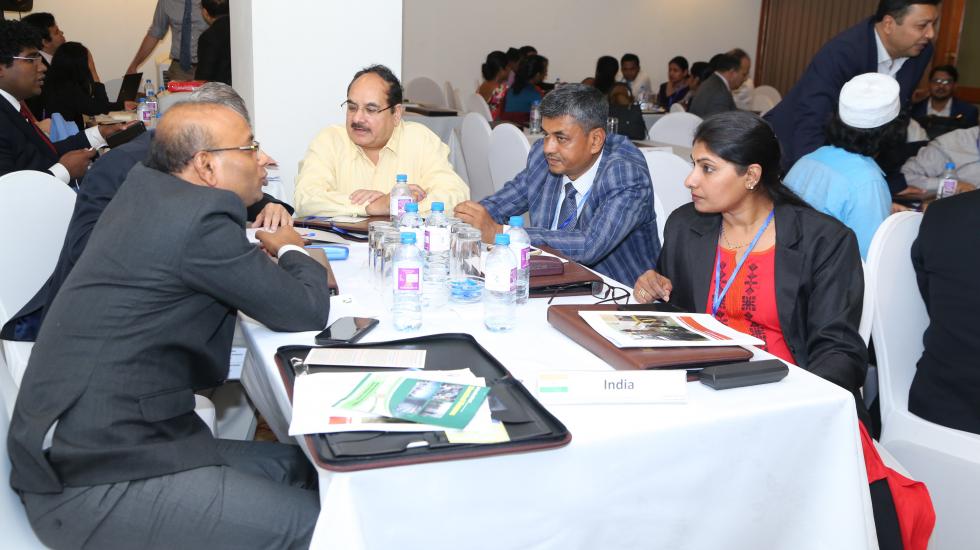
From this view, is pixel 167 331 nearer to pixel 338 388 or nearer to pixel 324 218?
pixel 338 388

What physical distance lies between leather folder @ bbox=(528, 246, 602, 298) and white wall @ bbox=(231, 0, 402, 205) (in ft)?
7.09

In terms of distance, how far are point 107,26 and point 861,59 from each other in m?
8.71

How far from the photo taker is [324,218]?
2885mm

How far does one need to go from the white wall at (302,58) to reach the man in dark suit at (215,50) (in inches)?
31.5

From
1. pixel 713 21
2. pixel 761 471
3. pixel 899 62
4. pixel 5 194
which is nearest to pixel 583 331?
pixel 761 471

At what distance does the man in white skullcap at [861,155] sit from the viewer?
2617mm

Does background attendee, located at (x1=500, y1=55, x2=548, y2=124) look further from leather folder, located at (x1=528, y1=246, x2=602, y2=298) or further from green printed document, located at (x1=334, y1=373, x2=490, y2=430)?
green printed document, located at (x1=334, y1=373, x2=490, y2=430)

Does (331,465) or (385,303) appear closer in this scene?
(331,465)

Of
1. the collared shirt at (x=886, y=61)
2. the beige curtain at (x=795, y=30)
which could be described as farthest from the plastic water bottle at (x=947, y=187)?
the beige curtain at (x=795, y=30)

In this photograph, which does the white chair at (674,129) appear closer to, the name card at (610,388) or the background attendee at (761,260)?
the background attendee at (761,260)

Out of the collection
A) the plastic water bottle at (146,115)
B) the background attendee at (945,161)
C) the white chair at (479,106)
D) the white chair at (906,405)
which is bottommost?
the white chair at (906,405)

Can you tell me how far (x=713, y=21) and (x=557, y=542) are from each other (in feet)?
37.4

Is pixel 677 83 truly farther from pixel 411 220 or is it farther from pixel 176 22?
pixel 411 220

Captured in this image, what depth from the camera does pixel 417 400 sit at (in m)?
1.25
